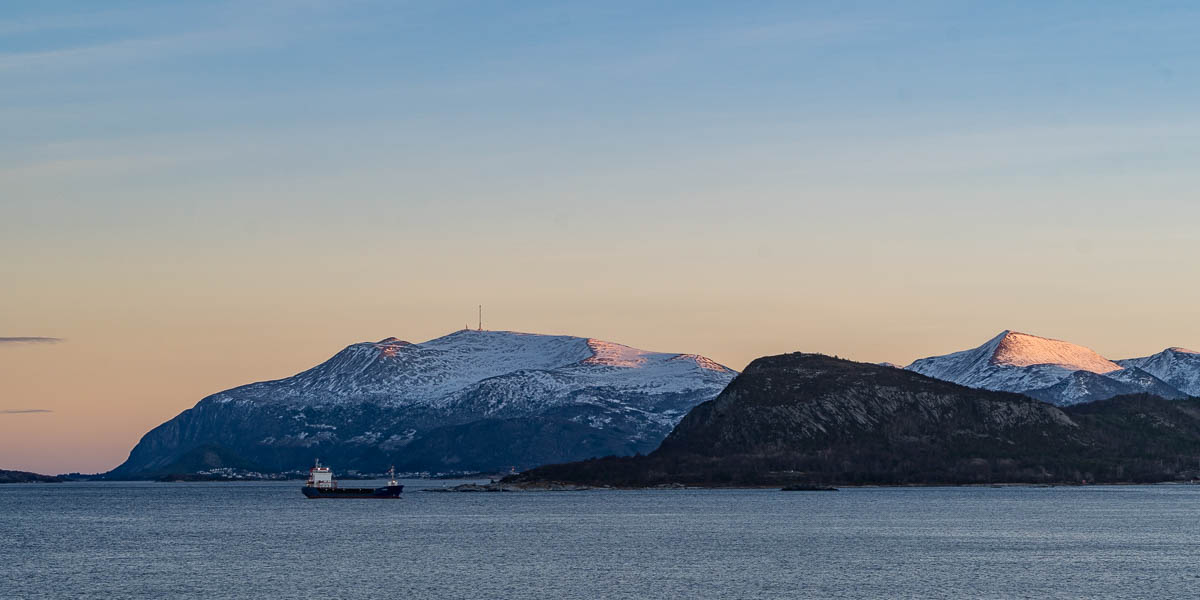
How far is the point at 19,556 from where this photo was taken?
194 meters

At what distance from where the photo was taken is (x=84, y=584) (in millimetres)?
155375

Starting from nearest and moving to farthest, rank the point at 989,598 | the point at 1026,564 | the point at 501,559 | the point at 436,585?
the point at 989,598 → the point at 436,585 → the point at 1026,564 → the point at 501,559

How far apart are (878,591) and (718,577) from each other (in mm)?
19681

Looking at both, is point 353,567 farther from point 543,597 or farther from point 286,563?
point 543,597

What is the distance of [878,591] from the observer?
14425cm

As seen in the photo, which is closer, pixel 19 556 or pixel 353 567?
pixel 353 567

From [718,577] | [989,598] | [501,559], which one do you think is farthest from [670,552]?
[989,598]

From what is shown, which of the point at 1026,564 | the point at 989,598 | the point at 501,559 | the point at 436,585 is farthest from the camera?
the point at 501,559

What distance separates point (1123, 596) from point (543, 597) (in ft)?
165

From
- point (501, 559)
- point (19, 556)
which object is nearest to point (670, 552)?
point (501, 559)

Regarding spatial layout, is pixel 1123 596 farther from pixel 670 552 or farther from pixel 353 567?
pixel 353 567

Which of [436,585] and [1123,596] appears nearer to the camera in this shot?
[1123,596]

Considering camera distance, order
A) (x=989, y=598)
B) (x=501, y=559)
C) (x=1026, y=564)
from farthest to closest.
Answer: (x=501, y=559) < (x=1026, y=564) < (x=989, y=598)

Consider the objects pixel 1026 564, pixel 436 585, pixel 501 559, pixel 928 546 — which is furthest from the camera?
pixel 928 546
